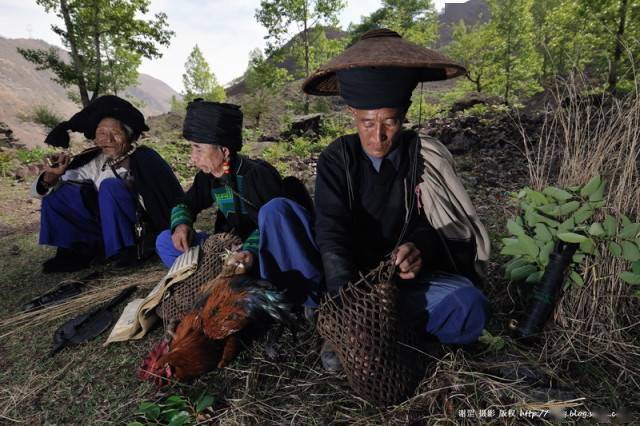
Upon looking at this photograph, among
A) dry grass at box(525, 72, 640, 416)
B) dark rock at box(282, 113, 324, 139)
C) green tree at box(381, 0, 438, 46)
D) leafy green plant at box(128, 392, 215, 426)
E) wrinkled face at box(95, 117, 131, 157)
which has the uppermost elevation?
green tree at box(381, 0, 438, 46)

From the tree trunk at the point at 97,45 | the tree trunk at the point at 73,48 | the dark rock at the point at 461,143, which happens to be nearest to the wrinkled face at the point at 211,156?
the dark rock at the point at 461,143

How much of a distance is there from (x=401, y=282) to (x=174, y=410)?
1.30 meters

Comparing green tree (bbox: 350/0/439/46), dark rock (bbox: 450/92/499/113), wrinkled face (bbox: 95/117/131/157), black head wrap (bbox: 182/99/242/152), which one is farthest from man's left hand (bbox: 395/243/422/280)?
green tree (bbox: 350/0/439/46)

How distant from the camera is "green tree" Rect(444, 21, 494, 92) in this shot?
76.8 feet

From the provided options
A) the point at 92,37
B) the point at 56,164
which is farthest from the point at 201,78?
Result: the point at 56,164

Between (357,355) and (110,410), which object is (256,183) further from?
(110,410)

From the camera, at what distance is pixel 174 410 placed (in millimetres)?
1576

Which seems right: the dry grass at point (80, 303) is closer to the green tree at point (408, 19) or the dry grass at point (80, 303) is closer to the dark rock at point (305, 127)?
the dark rock at point (305, 127)

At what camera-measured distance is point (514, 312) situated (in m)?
2.12

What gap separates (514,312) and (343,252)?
130 centimetres

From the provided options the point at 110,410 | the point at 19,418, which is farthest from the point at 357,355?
the point at 19,418

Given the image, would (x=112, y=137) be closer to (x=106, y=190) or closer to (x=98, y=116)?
(x=98, y=116)

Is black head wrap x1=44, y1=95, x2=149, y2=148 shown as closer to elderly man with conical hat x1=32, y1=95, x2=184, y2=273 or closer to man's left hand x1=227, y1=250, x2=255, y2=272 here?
elderly man with conical hat x1=32, y1=95, x2=184, y2=273

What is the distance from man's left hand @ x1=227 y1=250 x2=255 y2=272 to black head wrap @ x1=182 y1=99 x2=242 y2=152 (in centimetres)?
83
